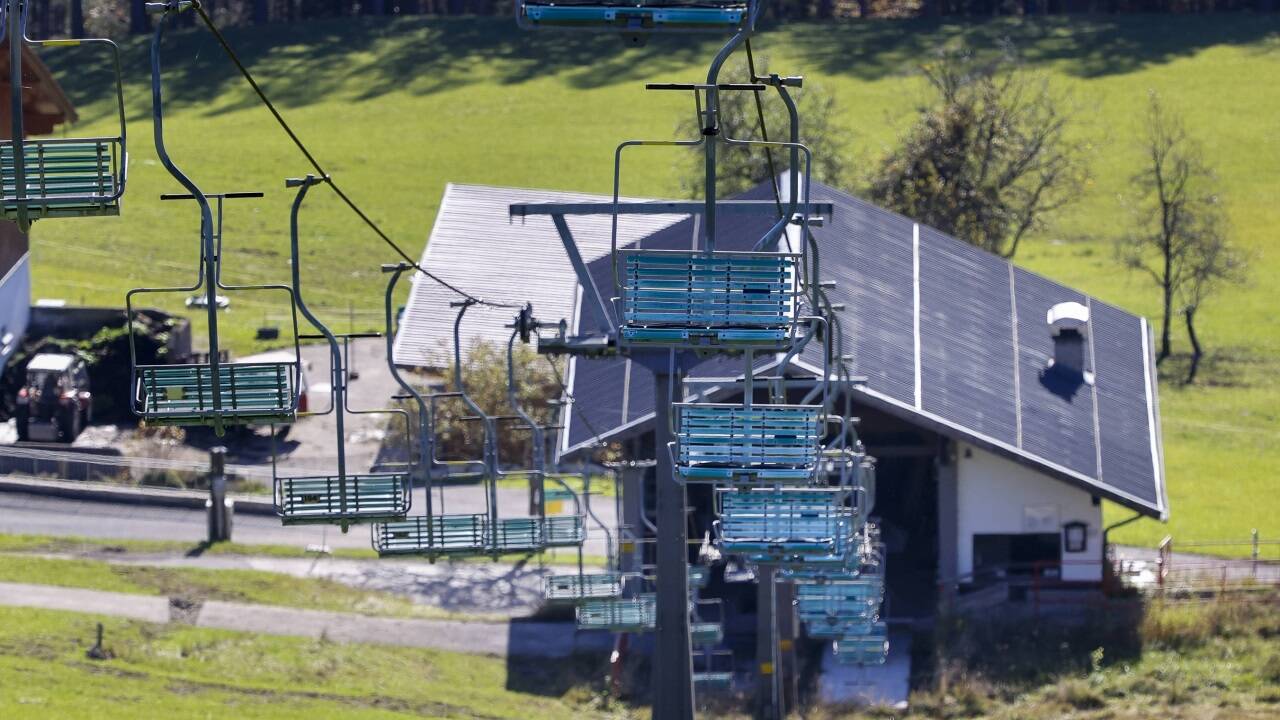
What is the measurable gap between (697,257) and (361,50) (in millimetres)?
90791

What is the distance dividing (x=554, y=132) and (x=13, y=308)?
40432 mm

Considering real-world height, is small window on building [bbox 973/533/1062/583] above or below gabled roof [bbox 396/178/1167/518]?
below

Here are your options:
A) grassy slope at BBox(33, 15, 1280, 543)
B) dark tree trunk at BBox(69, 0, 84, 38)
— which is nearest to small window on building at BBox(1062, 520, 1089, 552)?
grassy slope at BBox(33, 15, 1280, 543)

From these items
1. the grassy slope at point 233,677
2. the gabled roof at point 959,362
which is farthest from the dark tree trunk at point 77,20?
the grassy slope at point 233,677

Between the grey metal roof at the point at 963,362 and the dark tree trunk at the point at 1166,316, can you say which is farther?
the dark tree trunk at the point at 1166,316

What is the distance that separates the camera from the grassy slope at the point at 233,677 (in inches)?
1106

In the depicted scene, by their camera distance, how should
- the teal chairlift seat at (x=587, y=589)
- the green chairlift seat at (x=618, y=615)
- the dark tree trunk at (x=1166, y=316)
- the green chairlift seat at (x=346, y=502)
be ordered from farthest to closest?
the dark tree trunk at (x=1166, y=316), the green chairlift seat at (x=618, y=615), the teal chairlift seat at (x=587, y=589), the green chairlift seat at (x=346, y=502)

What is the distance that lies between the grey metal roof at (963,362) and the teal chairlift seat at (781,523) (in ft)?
41.9

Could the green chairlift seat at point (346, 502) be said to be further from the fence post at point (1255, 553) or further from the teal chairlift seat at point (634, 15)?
the fence post at point (1255, 553)

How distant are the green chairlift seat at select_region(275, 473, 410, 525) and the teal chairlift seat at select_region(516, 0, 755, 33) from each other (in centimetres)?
581

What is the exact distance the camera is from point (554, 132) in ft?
293

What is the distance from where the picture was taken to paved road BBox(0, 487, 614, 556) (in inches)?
1544

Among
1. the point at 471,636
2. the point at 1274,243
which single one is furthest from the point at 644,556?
the point at 1274,243

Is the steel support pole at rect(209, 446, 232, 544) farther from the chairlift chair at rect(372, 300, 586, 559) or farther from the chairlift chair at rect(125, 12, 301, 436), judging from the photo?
the chairlift chair at rect(125, 12, 301, 436)
